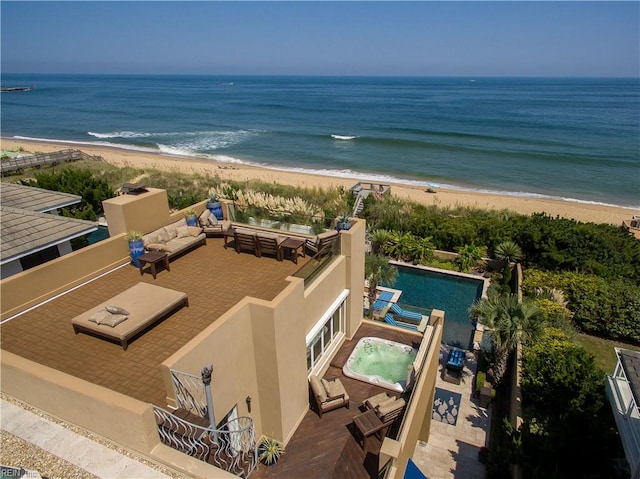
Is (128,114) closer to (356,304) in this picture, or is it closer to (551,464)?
(356,304)

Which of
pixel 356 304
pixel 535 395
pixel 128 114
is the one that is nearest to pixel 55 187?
pixel 356 304

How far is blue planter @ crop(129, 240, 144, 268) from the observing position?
394 inches

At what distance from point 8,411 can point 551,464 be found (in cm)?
1011

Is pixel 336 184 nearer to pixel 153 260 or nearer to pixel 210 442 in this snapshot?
pixel 153 260

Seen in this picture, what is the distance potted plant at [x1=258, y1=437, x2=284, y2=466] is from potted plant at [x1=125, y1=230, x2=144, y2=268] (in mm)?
5447

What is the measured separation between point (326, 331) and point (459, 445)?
19.1 feet

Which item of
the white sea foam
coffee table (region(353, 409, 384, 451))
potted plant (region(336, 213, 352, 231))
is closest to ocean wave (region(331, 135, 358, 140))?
the white sea foam

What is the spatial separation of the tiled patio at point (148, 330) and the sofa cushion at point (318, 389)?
228 cm

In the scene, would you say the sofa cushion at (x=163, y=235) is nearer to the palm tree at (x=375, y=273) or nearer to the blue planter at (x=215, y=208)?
the blue planter at (x=215, y=208)

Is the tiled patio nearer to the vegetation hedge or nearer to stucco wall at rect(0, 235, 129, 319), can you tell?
stucco wall at rect(0, 235, 129, 319)

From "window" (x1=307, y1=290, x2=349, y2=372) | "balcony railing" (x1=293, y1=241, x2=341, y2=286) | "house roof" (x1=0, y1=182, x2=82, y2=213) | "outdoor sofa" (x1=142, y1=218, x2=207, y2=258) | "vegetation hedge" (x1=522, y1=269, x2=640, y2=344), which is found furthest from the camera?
"vegetation hedge" (x1=522, y1=269, x2=640, y2=344)

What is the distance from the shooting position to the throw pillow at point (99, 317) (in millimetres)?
7422

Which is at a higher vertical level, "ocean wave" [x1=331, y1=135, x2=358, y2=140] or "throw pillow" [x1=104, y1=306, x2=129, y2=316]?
"throw pillow" [x1=104, y1=306, x2=129, y2=316]

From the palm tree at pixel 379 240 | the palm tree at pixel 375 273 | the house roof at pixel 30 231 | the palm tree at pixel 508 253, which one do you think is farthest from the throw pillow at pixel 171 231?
the palm tree at pixel 508 253
